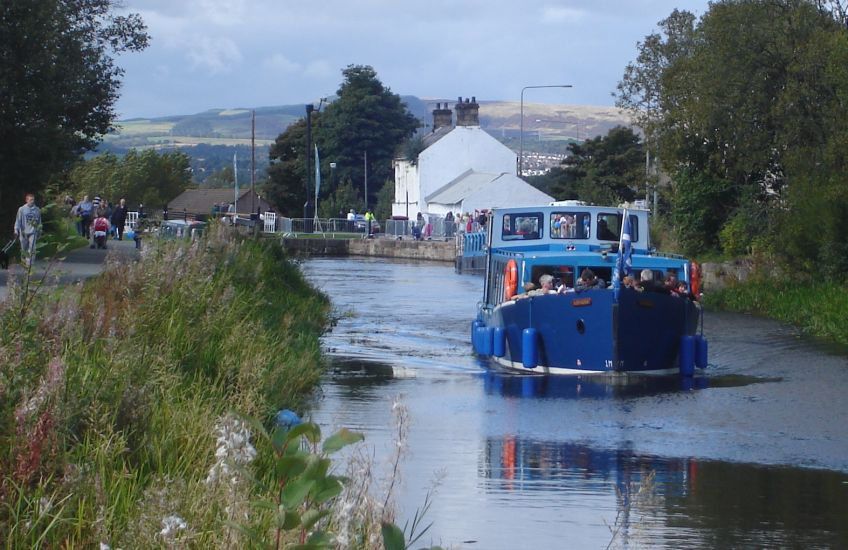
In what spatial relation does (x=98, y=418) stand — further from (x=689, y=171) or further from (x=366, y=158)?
(x=366, y=158)

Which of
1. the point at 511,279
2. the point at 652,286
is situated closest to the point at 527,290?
the point at 511,279

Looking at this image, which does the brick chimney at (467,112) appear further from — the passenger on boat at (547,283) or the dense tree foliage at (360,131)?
the passenger on boat at (547,283)

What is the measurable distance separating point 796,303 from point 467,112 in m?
63.4

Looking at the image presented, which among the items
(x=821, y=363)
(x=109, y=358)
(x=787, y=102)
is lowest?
(x=821, y=363)

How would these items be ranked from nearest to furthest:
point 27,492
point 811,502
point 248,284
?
1. point 27,492
2. point 811,502
3. point 248,284

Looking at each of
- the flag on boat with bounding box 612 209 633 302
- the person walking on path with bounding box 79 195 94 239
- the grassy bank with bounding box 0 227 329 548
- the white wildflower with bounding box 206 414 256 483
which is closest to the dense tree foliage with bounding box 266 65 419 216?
the person walking on path with bounding box 79 195 94 239

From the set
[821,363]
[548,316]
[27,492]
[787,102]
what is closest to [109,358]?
[27,492]

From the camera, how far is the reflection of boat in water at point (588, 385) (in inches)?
778

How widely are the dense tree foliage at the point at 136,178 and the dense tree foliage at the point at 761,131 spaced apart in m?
71.4

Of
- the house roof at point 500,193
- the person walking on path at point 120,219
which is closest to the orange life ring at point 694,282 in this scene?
the person walking on path at point 120,219

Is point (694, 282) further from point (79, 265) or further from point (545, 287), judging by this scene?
point (79, 265)

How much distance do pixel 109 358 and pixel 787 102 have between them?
26.3 metres

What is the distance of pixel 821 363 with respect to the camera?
23672 millimetres

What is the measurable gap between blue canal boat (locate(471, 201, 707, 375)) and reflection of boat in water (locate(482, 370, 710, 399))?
0.20m
